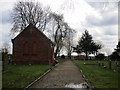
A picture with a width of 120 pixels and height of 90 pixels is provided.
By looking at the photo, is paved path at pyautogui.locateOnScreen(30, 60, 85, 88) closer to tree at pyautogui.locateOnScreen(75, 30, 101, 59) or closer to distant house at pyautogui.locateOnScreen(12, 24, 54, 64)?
distant house at pyautogui.locateOnScreen(12, 24, 54, 64)

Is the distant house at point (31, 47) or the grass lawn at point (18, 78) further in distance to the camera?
the distant house at point (31, 47)

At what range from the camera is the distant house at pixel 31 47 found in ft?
132

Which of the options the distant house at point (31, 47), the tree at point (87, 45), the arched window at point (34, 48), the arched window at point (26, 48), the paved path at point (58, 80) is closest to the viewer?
the paved path at point (58, 80)

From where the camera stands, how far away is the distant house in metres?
40.3

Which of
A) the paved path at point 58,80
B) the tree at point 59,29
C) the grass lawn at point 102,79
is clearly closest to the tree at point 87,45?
the tree at point 59,29

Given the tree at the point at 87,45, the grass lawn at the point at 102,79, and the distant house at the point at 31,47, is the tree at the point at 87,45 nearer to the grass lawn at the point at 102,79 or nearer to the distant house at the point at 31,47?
the distant house at the point at 31,47

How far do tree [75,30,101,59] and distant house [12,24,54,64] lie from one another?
145ft

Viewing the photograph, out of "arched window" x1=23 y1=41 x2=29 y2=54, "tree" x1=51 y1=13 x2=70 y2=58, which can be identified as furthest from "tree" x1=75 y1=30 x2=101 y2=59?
"arched window" x1=23 y1=41 x2=29 y2=54

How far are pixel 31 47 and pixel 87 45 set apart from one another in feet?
148

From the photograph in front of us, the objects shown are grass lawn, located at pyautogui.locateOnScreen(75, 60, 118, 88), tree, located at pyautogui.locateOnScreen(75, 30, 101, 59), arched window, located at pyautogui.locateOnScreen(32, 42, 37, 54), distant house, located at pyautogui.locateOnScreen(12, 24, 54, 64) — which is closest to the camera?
grass lawn, located at pyautogui.locateOnScreen(75, 60, 118, 88)

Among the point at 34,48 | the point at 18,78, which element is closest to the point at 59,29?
the point at 34,48

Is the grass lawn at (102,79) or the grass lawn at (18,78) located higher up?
the grass lawn at (18,78)

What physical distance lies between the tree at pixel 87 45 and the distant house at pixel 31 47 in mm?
44244

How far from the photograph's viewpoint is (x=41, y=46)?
4050 cm
